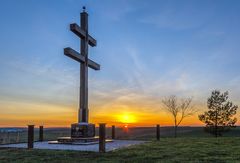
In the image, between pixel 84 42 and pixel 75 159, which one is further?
pixel 84 42

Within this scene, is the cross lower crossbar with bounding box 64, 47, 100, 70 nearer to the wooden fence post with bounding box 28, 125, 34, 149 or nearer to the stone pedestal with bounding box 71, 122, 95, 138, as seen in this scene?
the stone pedestal with bounding box 71, 122, 95, 138

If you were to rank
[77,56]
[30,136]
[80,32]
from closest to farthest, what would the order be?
1. [30,136]
2. [77,56]
3. [80,32]

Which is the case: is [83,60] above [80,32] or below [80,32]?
below

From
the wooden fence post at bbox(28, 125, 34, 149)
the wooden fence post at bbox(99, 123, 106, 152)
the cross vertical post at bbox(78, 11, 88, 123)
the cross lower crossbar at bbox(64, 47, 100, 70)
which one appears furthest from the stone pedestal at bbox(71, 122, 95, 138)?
the wooden fence post at bbox(99, 123, 106, 152)

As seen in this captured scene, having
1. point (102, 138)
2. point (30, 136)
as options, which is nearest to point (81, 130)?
point (30, 136)

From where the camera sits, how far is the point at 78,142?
20297mm

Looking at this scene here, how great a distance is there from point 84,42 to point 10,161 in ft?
40.9

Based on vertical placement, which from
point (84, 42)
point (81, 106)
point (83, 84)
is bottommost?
point (81, 106)

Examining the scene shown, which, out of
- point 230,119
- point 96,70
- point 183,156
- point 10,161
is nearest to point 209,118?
point 230,119

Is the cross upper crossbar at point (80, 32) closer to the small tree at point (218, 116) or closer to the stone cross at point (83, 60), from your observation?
the stone cross at point (83, 60)

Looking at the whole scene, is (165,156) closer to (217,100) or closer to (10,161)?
(10,161)

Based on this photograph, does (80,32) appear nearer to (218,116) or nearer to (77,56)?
(77,56)

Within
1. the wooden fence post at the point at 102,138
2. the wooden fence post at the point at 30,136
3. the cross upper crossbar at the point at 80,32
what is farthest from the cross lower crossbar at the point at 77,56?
the wooden fence post at the point at 102,138

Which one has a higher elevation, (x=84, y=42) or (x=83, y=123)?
(x=84, y=42)
